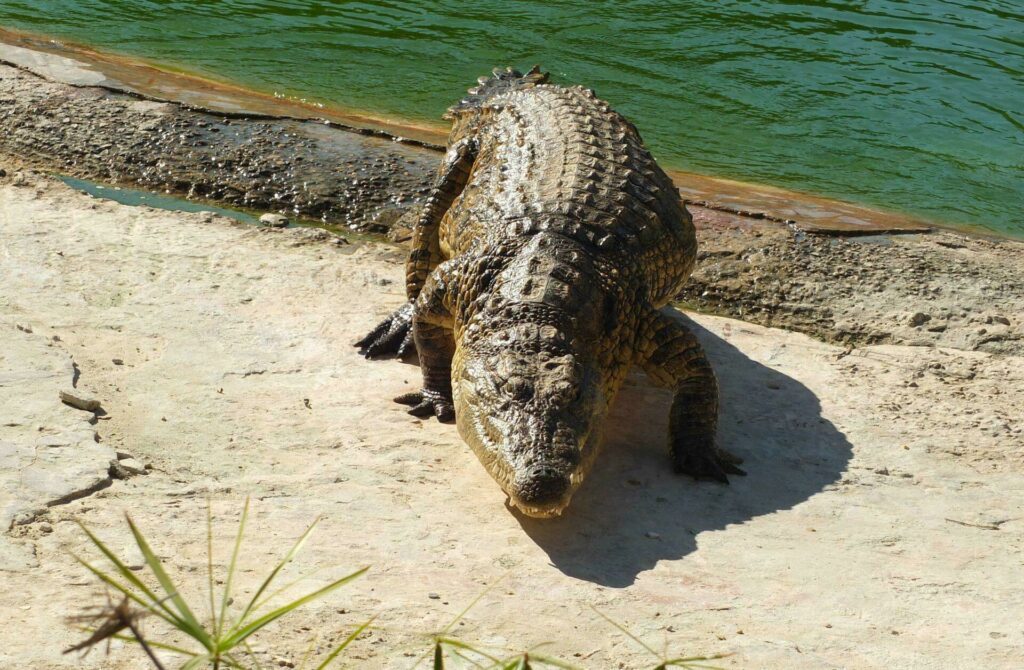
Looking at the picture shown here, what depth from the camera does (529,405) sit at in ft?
13.6

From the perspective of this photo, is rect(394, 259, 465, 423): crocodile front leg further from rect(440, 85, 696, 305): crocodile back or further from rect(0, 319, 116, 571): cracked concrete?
rect(0, 319, 116, 571): cracked concrete

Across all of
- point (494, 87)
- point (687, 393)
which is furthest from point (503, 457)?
point (494, 87)

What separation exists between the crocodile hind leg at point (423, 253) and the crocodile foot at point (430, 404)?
552mm

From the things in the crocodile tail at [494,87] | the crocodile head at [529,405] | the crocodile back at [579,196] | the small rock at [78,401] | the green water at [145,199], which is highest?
the crocodile tail at [494,87]

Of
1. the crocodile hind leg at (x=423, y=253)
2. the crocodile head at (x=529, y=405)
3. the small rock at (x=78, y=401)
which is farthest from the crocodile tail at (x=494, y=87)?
the small rock at (x=78, y=401)

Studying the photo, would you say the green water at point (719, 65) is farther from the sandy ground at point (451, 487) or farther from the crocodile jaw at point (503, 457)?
the crocodile jaw at point (503, 457)

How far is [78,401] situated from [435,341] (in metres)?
1.61

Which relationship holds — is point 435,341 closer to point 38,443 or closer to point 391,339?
point 391,339

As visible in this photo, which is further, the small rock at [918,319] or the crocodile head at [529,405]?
the small rock at [918,319]

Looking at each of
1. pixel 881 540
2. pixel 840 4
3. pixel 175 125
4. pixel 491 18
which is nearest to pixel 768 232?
pixel 881 540

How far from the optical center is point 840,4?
1327 cm

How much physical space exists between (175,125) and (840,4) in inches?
330

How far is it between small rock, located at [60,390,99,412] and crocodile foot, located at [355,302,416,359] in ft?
4.84

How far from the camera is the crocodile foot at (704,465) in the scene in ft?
15.0
